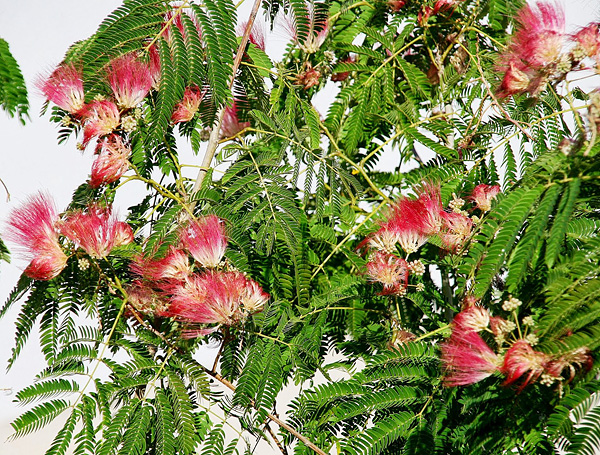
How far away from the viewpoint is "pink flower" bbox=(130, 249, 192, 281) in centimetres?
142

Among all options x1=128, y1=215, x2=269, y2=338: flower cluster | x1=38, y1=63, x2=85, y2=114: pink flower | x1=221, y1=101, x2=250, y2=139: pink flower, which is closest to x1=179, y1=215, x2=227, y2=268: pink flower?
x1=128, y1=215, x2=269, y2=338: flower cluster

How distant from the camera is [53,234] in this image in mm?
1442

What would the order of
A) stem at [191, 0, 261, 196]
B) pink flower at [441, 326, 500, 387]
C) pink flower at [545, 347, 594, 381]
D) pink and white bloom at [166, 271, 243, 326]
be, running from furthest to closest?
stem at [191, 0, 261, 196], pink and white bloom at [166, 271, 243, 326], pink flower at [441, 326, 500, 387], pink flower at [545, 347, 594, 381]

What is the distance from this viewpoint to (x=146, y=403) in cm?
144

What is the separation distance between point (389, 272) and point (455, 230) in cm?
17

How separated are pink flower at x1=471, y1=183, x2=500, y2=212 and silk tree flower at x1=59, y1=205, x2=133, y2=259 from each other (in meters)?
0.79

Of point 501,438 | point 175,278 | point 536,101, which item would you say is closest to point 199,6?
point 175,278

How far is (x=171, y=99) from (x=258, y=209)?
1.00ft

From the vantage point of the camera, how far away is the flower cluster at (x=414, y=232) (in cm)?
152

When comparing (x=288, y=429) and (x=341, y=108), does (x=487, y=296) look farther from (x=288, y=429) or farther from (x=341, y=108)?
(x=341, y=108)

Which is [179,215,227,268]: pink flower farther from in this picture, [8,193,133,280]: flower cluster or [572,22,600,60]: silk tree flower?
[572,22,600,60]: silk tree flower

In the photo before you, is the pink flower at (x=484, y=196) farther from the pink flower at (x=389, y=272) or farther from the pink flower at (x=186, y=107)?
the pink flower at (x=186, y=107)

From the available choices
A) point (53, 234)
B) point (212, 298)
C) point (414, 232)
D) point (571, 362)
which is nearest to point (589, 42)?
point (414, 232)

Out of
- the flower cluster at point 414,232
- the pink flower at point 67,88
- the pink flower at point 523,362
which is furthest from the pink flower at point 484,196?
the pink flower at point 67,88
